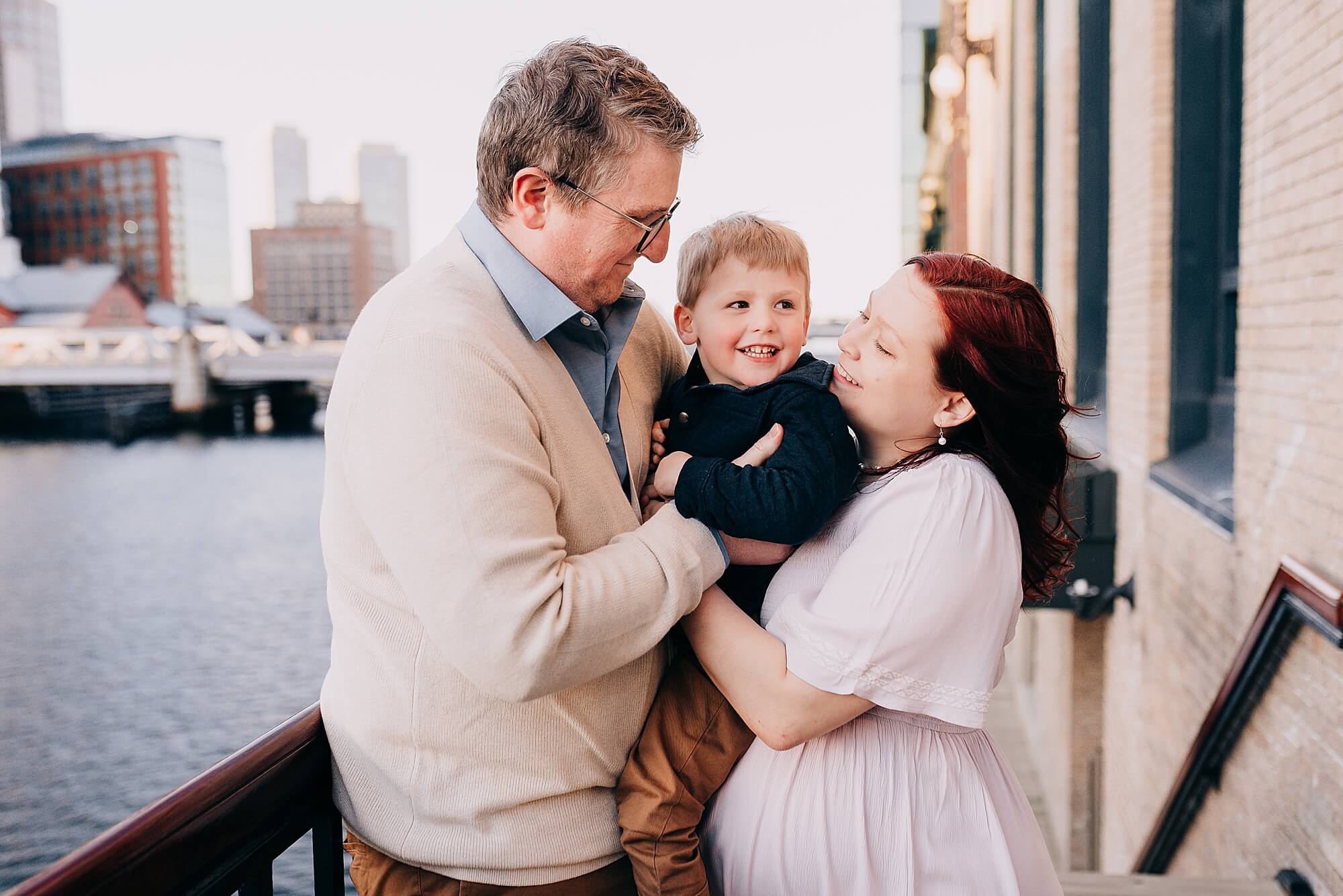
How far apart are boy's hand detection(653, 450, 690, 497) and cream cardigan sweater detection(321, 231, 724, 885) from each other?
0.06 metres

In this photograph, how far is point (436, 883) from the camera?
5.68ft

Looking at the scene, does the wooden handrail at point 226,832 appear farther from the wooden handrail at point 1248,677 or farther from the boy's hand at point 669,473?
the wooden handrail at point 1248,677

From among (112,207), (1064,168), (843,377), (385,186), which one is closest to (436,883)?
(843,377)

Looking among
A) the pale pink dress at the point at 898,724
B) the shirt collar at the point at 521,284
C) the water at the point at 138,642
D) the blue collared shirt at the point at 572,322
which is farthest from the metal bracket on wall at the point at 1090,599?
the water at the point at 138,642

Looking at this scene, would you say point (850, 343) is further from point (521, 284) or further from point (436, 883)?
point (436, 883)

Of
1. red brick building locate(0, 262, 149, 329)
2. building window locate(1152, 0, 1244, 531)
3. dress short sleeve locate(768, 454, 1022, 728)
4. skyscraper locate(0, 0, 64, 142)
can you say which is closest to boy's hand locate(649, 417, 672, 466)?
dress short sleeve locate(768, 454, 1022, 728)

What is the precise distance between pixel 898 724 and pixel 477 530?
0.86 meters

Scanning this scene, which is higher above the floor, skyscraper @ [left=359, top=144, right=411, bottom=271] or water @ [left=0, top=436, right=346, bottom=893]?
skyscraper @ [left=359, top=144, right=411, bottom=271]

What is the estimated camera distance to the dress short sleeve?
1.67 metres

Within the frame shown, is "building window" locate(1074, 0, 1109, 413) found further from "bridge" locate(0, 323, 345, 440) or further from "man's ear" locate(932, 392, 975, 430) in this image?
"bridge" locate(0, 323, 345, 440)

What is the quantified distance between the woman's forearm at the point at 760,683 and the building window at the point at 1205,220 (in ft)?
11.4

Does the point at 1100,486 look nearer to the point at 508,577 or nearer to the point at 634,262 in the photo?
the point at 634,262

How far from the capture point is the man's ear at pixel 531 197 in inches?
68.9

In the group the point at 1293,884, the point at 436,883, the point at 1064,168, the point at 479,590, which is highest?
the point at 1064,168
